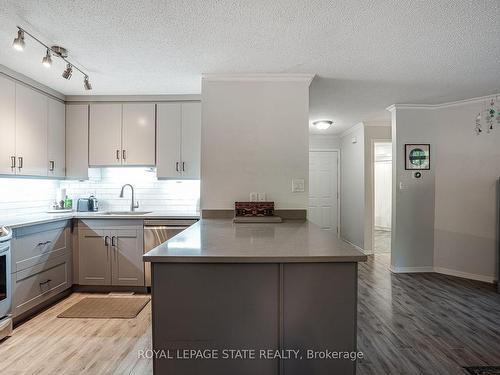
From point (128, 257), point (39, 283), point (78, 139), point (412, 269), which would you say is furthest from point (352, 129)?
point (39, 283)

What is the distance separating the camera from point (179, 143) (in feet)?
11.1

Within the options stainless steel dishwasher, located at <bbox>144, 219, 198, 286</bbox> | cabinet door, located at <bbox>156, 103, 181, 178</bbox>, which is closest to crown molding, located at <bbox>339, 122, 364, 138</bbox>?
cabinet door, located at <bbox>156, 103, 181, 178</bbox>

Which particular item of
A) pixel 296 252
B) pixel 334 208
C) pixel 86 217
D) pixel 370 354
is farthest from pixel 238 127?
pixel 334 208

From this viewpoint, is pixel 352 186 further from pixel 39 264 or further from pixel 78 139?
pixel 39 264

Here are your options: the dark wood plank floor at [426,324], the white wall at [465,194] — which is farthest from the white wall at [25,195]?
the white wall at [465,194]

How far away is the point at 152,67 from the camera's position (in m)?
2.60

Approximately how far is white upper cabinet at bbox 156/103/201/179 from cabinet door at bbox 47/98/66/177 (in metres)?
1.15

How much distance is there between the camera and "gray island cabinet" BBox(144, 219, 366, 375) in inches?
50.1

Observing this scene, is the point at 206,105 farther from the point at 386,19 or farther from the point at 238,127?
the point at 386,19

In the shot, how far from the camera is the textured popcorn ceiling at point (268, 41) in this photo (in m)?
1.74

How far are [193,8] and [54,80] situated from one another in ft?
6.90

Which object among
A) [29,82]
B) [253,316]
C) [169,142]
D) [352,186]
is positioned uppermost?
[29,82]

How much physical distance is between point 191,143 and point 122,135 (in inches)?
33.8

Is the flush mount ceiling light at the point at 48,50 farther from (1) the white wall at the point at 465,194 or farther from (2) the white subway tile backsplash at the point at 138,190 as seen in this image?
(1) the white wall at the point at 465,194
